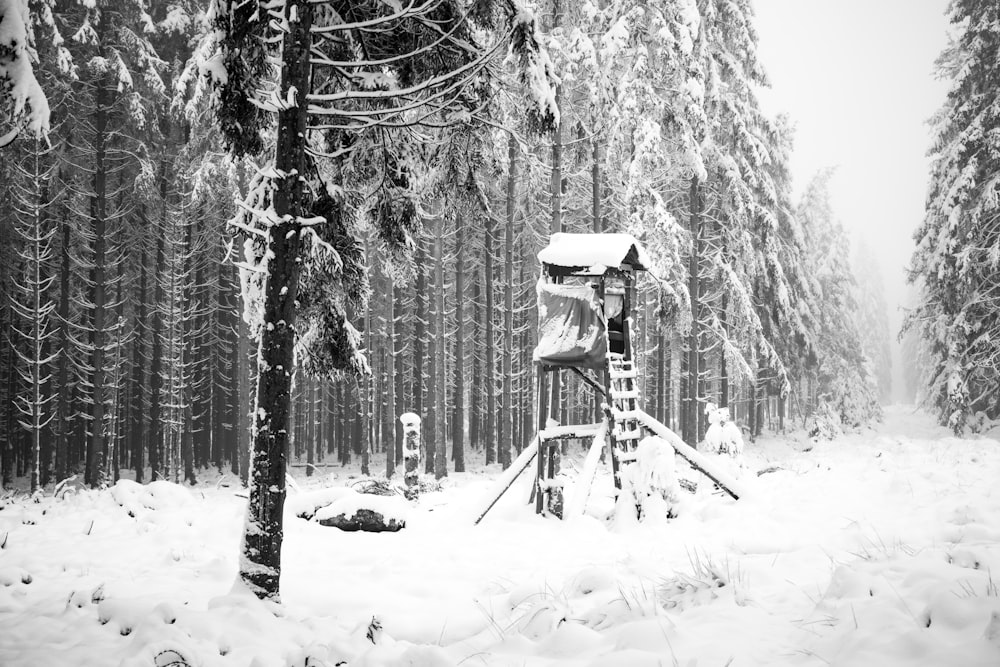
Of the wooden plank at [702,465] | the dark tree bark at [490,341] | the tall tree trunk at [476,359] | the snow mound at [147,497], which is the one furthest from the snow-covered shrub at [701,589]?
the tall tree trunk at [476,359]

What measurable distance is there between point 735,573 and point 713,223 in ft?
53.1

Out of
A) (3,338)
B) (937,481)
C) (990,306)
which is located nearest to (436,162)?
(937,481)

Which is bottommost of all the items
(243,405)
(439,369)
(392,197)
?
(243,405)

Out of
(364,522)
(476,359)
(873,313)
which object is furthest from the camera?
(873,313)

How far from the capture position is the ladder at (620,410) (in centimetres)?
906

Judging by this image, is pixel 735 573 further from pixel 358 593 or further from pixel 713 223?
pixel 713 223

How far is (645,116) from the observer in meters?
14.1

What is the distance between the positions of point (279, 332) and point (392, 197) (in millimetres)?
2320

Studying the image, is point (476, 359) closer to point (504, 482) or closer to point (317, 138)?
point (504, 482)

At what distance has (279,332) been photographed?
192 inches

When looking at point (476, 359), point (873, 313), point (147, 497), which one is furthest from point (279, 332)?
point (873, 313)

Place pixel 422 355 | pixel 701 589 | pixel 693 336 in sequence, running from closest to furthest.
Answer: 1. pixel 701 589
2. pixel 693 336
3. pixel 422 355

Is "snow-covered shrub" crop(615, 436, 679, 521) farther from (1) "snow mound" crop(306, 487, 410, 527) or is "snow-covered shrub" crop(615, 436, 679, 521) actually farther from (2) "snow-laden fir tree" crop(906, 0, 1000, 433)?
(2) "snow-laden fir tree" crop(906, 0, 1000, 433)

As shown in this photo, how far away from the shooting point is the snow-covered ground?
3.23 meters
